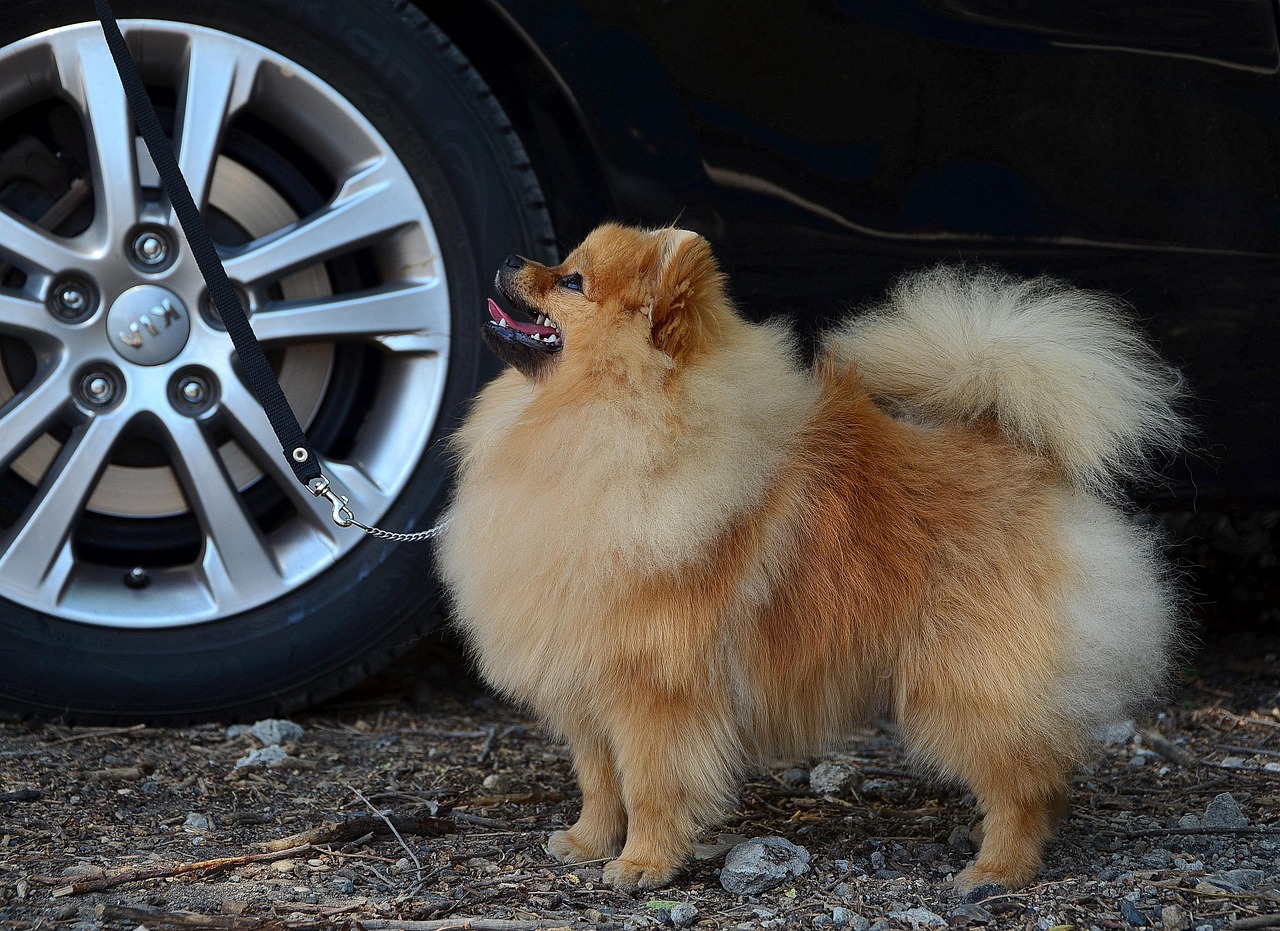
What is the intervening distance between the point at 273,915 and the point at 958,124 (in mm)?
2213

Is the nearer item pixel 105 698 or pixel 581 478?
pixel 581 478

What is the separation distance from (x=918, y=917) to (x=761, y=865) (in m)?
0.32

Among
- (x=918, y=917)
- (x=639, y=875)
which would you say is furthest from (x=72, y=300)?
(x=918, y=917)

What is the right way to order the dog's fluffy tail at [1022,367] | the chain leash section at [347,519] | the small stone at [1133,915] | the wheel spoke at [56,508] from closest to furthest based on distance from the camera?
the small stone at [1133,915], the dog's fluffy tail at [1022,367], the chain leash section at [347,519], the wheel spoke at [56,508]

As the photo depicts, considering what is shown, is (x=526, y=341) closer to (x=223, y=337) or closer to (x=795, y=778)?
(x=223, y=337)

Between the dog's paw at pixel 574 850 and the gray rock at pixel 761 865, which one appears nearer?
the gray rock at pixel 761 865

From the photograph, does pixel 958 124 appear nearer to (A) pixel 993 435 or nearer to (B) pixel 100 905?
(A) pixel 993 435

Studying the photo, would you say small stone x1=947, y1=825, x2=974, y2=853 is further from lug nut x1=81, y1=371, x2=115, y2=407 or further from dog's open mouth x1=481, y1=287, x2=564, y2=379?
lug nut x1=81, y1=371, x2=115, y2=407

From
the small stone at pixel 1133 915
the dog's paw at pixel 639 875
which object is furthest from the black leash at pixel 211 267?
the small stone at pixel 1133 915

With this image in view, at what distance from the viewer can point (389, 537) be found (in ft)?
9.29

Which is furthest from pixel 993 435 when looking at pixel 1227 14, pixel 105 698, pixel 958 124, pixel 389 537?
pixel 105 698

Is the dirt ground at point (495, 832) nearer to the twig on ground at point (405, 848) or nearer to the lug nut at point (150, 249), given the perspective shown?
the twig on ground at point (405, 848)

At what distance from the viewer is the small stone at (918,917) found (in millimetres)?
2105

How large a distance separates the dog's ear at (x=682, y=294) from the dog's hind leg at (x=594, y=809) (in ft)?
2.73
